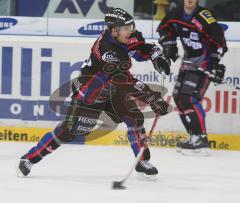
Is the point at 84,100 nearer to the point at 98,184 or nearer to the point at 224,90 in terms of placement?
the point at 98,184

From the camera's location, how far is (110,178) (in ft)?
18.9

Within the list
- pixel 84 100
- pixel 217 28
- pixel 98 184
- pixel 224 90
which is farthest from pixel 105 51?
pixel 224 90

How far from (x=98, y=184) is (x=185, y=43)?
6.81 feet

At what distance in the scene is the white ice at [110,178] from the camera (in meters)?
5.06

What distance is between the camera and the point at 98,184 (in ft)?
18.1

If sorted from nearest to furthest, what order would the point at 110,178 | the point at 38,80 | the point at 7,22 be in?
the point at 110,178 → the point at 38,80 → the point at 7,22

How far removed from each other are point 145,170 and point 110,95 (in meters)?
0.60

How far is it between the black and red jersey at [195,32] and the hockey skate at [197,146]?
67cm

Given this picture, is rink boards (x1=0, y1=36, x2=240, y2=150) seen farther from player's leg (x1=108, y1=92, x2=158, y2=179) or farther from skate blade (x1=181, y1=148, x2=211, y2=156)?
player's leg (x1=108, y1=92, x2=158, y2=179)

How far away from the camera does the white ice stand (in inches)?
199

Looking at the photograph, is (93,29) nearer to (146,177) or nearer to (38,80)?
(38,80)

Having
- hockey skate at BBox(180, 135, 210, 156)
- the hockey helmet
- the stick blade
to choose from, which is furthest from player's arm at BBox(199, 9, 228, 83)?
the stick blade

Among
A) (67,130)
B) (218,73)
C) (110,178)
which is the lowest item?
(110,178)

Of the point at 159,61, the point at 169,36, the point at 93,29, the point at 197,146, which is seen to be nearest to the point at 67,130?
the point at 159,61
